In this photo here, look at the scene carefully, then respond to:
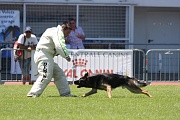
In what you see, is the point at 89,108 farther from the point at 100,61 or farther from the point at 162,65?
the point at 162,65

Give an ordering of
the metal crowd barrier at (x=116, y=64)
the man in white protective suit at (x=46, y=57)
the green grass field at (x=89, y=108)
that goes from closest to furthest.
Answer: the green grass field at (x=89, y=108) → the man in white protective suit at (x=46, y=57) → the metal crowd barrier at (x=116, y=64)

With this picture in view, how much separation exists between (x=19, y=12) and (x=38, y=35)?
105 cm

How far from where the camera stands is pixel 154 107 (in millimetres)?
12000

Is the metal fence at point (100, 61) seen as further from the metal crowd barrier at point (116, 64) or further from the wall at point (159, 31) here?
the wall at point (159, 31)

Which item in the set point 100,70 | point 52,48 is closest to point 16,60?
point 100,70

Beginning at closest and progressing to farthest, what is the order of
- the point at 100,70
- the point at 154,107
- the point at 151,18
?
the point at 154,107
the point at 100,70
the point at 151,18

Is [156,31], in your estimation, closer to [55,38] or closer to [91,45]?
[91,45]

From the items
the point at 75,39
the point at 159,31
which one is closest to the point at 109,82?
the point at 75,39

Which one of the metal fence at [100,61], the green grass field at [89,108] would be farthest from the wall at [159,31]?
the green grass field at [89,108]

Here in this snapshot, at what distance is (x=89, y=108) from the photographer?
11.7 m

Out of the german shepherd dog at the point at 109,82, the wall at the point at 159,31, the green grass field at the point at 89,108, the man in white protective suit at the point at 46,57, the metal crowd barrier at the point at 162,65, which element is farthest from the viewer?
the wall at the point at 159,31

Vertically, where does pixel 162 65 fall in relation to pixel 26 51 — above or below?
below

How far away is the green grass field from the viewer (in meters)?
10.5

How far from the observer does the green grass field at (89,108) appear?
414 inches
